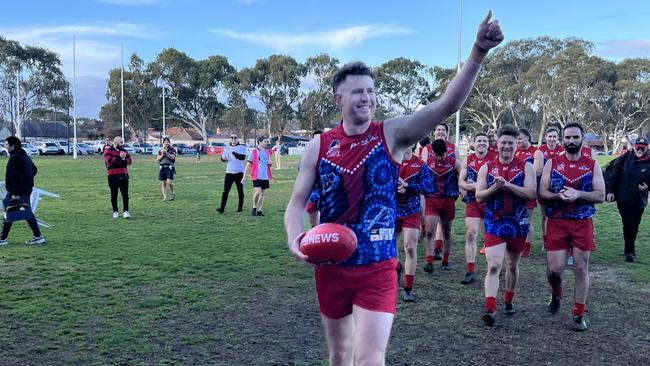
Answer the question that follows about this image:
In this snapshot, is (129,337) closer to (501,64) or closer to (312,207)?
(312,207)

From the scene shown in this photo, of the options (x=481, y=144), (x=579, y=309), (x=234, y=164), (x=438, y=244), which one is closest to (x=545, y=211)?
(x=579, y=309)

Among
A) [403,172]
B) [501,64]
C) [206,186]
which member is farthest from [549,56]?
[403,172]

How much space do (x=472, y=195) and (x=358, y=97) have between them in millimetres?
5207

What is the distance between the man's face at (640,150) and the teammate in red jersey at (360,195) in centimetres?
805

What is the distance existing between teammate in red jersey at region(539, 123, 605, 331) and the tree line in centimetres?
5264

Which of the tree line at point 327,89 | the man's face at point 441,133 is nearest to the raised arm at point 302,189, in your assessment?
the man's face at point 441,133

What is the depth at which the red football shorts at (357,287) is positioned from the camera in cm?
316

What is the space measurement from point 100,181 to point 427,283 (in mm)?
21138

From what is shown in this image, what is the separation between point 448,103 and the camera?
9.77ft

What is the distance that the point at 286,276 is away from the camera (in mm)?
7973

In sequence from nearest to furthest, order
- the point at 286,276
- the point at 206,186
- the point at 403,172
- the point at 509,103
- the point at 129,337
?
1. the point at 129,337
2. the point at 403,172
3. the point at 286,276
4. the point at 206,186
5. the point at 509,103

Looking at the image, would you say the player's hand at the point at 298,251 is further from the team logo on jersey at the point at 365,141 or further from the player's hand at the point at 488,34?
the player's hand at the point at 488,34

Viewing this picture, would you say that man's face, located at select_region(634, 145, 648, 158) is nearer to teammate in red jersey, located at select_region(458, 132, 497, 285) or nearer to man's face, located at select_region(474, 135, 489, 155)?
teammate in red jersey, located at select_region(458, 132, 497, 285)

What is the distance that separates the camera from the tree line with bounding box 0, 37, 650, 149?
195 ft
